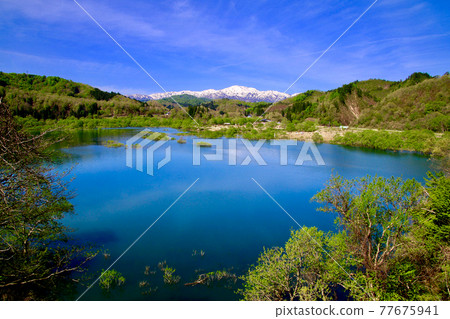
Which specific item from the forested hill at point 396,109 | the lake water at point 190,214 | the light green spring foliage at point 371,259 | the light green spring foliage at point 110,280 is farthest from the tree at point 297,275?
the forested hill at point 396,109

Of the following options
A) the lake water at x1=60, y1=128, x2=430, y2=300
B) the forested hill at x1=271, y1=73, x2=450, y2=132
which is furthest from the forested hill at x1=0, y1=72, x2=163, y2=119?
the forested hill at x1=271, y1=73, x2=450, y2=132

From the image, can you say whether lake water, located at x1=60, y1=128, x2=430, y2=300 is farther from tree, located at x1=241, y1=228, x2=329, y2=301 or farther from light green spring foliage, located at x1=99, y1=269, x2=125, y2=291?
tree, located at x1=241, y1=228, x2=329, y2=301

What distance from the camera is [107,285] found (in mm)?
8617

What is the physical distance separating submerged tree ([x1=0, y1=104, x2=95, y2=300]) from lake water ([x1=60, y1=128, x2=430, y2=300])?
4.38 feet

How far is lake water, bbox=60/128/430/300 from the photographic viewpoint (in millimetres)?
9732

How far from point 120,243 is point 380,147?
1645 inches

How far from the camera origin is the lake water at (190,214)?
973 cm

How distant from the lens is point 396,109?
187 ft

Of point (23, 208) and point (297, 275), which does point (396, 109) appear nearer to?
point (297, 275)

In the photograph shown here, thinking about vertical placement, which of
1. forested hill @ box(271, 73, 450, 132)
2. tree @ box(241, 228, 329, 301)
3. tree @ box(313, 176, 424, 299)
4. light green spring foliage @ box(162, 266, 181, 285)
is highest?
forested hill @ box(271, 73, 450, 132)

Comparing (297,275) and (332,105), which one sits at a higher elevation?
(332,105)

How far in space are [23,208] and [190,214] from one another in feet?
30.4

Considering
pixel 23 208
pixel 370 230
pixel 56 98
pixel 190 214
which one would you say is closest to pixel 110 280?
pixel 23 208
